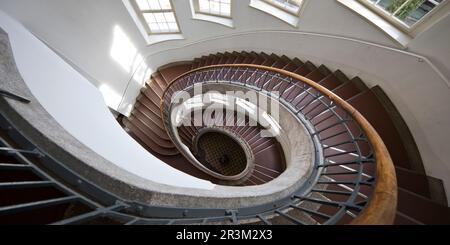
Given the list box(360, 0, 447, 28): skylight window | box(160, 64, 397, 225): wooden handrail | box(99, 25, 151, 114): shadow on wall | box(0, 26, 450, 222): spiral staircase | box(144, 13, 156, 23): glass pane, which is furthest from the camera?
box(144, 13, 156, 23): glass pane

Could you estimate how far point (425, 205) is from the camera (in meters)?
2.73

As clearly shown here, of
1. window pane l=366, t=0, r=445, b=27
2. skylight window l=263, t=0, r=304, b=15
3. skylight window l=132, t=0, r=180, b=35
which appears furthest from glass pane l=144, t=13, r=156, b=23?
window pane l=366, t=0, r=445, b=27

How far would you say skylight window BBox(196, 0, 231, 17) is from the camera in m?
6.95

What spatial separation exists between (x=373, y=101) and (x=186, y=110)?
6.63 metres

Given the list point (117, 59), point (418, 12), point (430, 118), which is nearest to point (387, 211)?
point (430, 118)

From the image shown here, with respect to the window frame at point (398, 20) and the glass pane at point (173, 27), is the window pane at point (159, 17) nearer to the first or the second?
the glass pane at point (173, 27)

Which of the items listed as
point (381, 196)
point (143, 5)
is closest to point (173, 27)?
point (143, 5)

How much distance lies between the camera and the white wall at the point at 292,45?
3.22 meters

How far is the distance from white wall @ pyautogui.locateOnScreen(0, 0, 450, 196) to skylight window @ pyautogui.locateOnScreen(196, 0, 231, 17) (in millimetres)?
449

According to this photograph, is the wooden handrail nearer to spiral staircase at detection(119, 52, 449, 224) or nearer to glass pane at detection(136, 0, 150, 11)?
spiral staircase at detection(119, 52, 449, 224)

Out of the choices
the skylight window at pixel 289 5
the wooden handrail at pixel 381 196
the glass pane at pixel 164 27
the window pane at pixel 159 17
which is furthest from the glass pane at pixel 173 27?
the wooden handrail at pixel 381 196

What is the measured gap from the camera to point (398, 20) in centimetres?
366

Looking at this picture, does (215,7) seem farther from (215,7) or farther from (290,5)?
(290,5)

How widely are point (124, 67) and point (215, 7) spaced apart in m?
3.87
